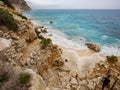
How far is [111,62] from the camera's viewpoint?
17281 millimetres

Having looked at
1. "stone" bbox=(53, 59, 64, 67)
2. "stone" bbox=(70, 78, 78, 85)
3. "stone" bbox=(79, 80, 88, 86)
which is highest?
"stone" bbox=(53, 59, 64, 67)

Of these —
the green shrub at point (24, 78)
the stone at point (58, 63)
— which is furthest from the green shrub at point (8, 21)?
the green shrub at point (24, 78)

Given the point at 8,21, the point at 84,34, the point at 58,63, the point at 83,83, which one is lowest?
the point at 84,34

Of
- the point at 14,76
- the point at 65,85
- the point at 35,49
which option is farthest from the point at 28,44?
the point at 14,76

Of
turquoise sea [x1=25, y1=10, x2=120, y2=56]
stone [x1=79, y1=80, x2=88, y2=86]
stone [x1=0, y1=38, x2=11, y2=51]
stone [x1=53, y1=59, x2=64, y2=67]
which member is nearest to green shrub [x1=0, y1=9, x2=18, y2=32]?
stone [x1=0, y1=38, x2=11, y2=51]

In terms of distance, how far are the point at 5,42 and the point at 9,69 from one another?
5244mm

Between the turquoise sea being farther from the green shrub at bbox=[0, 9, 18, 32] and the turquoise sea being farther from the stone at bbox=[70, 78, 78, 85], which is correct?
the green shrub at bbox=[0, 9, 18, 32]

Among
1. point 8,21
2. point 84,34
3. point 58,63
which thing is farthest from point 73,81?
point 84,34

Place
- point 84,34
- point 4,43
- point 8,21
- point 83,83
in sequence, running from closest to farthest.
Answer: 1. point 4,43
2. point 8,21
3. point 83,83
4. point 84,34

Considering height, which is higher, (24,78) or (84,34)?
(24,78)

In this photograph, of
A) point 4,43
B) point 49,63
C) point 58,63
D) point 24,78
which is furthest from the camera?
point 58,63

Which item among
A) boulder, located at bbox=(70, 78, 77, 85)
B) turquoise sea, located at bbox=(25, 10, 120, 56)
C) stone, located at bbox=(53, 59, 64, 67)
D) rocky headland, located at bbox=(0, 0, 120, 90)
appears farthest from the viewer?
turquoise sea, located at bbox=(25, 10, 120, 56)

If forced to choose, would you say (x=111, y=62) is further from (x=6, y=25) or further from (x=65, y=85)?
(x=6, y=25)

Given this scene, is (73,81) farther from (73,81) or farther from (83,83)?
(83,83)
